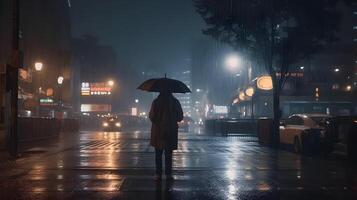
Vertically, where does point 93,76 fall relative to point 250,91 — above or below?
above

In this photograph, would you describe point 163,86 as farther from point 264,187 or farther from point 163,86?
point 264,187

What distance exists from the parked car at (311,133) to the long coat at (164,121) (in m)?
9.45

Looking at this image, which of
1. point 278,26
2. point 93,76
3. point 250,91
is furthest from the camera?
point 93,76

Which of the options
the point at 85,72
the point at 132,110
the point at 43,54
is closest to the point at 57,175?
the point at 43,54

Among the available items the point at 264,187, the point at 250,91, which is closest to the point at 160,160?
the point at 264,187

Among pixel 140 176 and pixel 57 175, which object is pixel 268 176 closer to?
pixel 140 176

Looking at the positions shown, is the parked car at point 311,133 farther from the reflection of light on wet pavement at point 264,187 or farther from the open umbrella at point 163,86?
the reflection of light on wet pavement at point 264,187

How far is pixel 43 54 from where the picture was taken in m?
67.2

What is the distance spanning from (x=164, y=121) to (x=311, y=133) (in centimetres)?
1154

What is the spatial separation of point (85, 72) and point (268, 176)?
110210 mm

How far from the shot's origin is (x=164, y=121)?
12.1 m

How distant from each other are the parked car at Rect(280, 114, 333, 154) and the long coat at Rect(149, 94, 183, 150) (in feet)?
31.0

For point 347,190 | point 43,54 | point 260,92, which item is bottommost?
point 347,190

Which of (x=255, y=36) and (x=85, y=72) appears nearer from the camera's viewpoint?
(x=255, y=36)
